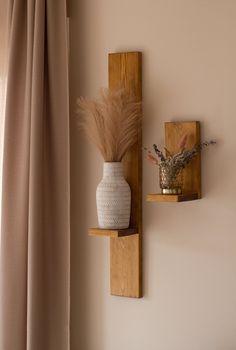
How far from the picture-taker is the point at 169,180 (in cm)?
231

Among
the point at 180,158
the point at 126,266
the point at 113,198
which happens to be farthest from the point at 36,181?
the point at 180,158

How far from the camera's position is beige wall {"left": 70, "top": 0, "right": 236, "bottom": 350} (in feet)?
7.67

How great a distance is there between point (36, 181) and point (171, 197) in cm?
62

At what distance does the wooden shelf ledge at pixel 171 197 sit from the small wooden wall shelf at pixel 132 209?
7.9 inches

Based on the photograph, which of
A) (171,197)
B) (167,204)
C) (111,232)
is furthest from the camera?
(167,204)

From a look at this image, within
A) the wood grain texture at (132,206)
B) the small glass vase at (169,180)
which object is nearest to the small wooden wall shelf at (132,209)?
the wood grain texture at (132,206)

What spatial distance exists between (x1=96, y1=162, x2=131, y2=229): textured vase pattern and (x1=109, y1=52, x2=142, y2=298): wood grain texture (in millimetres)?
102

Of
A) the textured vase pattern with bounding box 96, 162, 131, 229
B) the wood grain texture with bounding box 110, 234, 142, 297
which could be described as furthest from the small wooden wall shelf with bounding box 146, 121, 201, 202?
the wood grain texture with bounding box 110, 234, 142, 297

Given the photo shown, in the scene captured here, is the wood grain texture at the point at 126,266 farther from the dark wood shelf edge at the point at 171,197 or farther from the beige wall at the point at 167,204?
the dark wood shelf edge at the point at 171,197

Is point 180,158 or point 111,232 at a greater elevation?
point 180,158

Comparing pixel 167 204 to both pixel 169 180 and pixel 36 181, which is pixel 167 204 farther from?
pixel 36 181

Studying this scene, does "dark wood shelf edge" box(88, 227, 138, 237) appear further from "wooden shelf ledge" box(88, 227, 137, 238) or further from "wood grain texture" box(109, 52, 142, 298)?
"wood grain texture" box(109, 52, 142, 298)

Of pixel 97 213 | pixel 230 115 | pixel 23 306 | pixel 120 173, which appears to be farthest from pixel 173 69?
pixel 23 306

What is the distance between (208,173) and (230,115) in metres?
0.24
